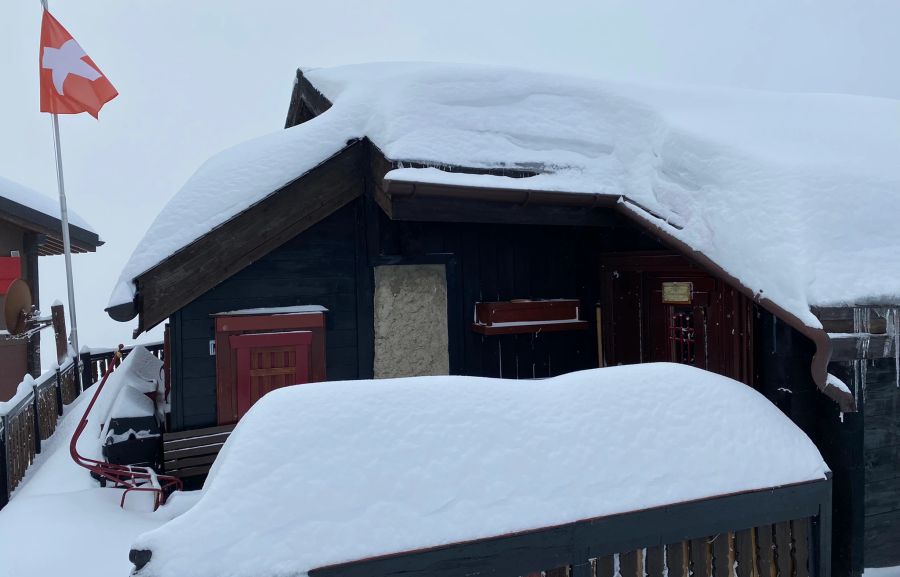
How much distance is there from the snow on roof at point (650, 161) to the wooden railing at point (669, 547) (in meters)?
1.42

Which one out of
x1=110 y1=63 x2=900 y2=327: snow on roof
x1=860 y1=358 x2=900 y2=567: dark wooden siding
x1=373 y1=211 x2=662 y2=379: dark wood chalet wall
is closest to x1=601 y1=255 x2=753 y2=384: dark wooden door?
x1=373 y1=211 x2=662 y2=379: dark wood chalet wall

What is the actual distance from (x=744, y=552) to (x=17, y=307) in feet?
34.2

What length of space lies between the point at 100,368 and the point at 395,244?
330 inches

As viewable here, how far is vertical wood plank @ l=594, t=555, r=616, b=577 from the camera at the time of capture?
295cm

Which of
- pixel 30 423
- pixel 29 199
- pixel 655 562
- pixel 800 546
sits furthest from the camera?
pixel 29 199

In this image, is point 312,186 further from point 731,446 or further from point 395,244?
point 731,446

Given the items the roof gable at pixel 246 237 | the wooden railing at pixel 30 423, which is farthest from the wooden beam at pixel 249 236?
the wooden railing at pixel 30 423

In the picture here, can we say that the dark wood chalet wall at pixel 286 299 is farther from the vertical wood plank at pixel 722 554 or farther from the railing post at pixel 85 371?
the railing post at pixel 85 371

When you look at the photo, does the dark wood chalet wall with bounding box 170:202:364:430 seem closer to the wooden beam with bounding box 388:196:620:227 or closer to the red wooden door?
the red wooden door

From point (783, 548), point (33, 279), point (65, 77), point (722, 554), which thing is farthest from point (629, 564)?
point (33, 279)

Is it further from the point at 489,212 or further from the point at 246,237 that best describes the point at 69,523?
the point at 489,212

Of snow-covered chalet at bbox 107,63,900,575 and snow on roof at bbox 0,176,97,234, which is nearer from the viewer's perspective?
snow-covered chalet at bbox 107,63,900,575

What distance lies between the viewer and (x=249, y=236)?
5.37 m

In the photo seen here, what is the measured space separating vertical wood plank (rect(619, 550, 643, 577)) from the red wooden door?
3711 mm
